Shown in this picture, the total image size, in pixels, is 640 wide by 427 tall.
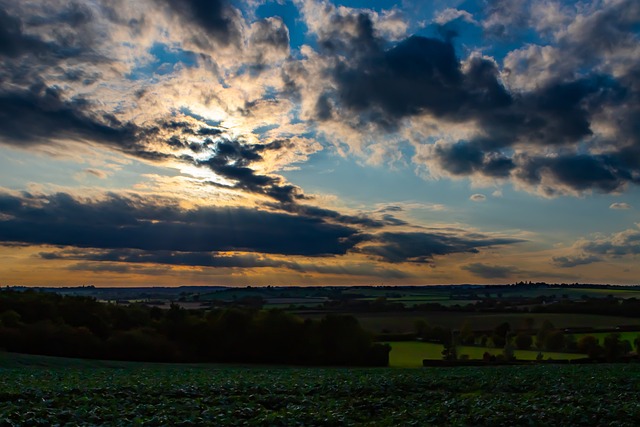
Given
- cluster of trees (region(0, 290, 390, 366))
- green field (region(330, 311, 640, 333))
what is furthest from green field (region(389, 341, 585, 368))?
green field (region(330, 311, 640, 333))

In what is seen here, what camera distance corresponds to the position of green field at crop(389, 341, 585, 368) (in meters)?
92.8

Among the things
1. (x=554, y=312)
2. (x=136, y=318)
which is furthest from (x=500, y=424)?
(x=554, y=312)

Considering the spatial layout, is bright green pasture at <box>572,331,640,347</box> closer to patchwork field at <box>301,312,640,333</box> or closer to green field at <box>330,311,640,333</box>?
patchwork field at <box>301,312,640,333</box>

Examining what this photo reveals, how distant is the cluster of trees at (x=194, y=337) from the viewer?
3455 inches

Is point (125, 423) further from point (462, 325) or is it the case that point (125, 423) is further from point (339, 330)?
point (462, 325)

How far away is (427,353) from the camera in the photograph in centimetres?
10500

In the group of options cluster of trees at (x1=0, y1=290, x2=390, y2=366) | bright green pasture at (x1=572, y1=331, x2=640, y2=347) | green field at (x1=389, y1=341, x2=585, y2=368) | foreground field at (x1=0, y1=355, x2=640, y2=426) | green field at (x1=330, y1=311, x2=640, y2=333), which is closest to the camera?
foreground field at (x1=0, y1=355, x2=640, y2=426)

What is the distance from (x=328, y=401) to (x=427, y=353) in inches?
3015

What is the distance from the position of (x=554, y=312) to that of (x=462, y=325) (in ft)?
140

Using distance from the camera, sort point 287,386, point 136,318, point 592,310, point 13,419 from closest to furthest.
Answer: point 13,419 → point 287,386 → point 136,318 → point 592,310

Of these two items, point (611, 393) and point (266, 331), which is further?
point (266, 331)

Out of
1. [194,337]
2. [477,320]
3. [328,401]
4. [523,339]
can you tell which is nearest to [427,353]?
[523,339]

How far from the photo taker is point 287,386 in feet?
125

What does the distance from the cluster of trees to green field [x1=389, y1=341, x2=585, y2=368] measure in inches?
205
